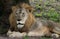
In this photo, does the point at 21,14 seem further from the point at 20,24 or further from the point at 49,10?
the point at 49,10

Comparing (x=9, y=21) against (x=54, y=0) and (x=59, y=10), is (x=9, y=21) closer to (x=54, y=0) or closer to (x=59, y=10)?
(x=59, y=10)

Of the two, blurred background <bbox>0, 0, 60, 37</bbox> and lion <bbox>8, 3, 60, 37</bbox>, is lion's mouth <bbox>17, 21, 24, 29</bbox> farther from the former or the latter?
blurred background <bbox>0, 0, 60, 37</bbox>

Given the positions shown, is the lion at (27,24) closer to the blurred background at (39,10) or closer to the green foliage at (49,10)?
the blurred background at (39,10)

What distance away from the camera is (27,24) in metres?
8.68

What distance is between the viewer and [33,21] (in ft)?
29.1

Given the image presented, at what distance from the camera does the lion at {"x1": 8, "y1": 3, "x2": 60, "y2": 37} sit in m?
8.52

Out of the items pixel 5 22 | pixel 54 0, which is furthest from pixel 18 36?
pixel 54 0

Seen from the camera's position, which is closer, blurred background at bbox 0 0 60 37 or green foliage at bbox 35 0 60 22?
blurred background at bbox 0 0 60 37

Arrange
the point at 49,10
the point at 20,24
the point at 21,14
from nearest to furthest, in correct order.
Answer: the point at 20,24, the point at 21,14, the point at 49,10

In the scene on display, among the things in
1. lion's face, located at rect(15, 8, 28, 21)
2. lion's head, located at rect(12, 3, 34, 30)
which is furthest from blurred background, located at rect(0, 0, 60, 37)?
lion's face, located at rect(15, 8, 28, 21)

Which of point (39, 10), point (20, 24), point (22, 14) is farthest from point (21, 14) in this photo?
point (39, 10)

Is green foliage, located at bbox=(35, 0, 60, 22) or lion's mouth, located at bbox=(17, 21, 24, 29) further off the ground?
lion's mouth, located at bbox=(17, 21, 24, 29)

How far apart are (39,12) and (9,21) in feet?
9.58

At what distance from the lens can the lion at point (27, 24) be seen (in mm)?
8523
